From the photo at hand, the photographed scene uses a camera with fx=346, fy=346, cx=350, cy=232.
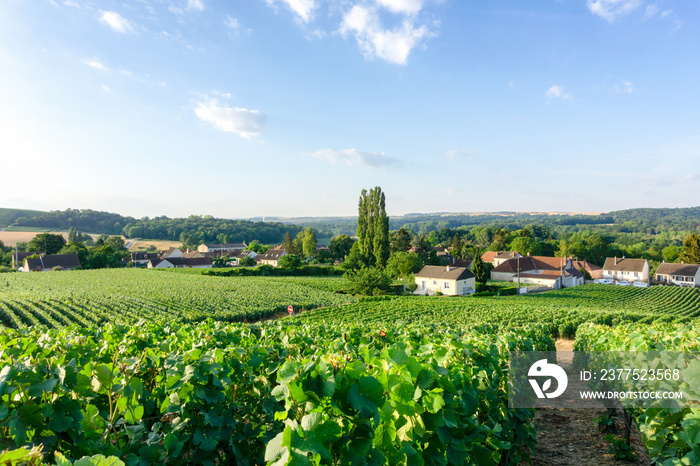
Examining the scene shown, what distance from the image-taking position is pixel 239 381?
3520mm

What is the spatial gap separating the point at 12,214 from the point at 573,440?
728ft

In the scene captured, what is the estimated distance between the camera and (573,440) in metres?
6.49

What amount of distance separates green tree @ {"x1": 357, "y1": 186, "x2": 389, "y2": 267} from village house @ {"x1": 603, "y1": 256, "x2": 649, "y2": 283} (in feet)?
168

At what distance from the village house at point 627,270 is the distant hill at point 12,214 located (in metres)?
215

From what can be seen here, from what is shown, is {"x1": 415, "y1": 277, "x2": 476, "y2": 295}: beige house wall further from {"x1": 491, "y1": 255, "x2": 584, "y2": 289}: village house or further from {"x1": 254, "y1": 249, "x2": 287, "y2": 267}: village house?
{"x1": 254, "y1": 249, "x2": 287, "y2": 267}: village house

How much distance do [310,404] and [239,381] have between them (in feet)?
5.68

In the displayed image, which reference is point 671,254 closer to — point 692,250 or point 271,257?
point 692,250

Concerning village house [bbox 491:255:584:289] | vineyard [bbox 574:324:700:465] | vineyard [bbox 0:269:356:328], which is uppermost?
vineyard [bbox 574:324:700:465]

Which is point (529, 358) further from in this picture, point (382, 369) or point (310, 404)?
point (310, 404)

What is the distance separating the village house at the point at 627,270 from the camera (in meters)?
69.4

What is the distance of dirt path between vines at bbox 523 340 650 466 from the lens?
5663 mm

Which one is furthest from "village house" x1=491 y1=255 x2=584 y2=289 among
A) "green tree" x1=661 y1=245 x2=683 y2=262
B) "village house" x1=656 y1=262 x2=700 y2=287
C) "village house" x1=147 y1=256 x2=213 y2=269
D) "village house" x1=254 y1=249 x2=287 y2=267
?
"village house" x1=147 y1=256 x2=213 y2=269

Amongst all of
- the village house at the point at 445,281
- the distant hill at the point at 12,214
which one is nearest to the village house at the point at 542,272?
the village house at the point at 445,281

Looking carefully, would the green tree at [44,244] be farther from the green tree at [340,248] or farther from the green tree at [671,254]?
the green tree at [671,254]
